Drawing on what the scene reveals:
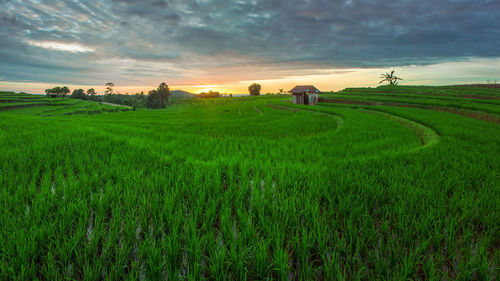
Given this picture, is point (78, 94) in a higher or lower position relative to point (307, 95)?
higher

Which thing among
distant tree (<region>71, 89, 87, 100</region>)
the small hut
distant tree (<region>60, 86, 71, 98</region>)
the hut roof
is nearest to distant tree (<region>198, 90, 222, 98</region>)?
distant tree (<region>71, 89, 87, 100</region>)

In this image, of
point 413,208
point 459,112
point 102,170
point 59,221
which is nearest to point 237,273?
point 59,221

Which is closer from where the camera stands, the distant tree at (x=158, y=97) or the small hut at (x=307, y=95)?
the small hut at (x=307, y=95)

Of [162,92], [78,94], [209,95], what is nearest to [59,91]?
[78,94]

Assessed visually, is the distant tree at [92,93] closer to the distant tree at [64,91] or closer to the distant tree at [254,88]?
the distant tree at [64,91]

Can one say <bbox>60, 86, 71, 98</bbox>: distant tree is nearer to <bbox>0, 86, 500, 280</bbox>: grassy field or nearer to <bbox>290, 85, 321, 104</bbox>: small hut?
<bbox>290, 85, 321, 104</bbox>: small hut

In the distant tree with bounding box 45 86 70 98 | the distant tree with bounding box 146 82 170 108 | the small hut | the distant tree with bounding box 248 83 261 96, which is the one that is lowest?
the small hut

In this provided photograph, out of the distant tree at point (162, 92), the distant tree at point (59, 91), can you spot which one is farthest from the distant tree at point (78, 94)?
the distant tree at point (162, 92)

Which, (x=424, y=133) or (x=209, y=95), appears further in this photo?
(x=209, y=95)

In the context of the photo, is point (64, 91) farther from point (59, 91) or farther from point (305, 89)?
point (305, 89)

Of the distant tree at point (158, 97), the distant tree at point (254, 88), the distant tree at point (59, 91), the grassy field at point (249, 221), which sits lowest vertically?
the grassy field at point (249, 221)

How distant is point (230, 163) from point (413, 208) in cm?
305

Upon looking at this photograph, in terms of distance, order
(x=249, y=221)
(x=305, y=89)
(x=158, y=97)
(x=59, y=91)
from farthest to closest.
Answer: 1. (x=59, y=91)
2. (x=158, y=97)
3. (x=305, y=89)
4. (x=249, y=221)

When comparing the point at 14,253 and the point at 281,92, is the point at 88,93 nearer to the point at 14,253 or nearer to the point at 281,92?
the point at 281,92
